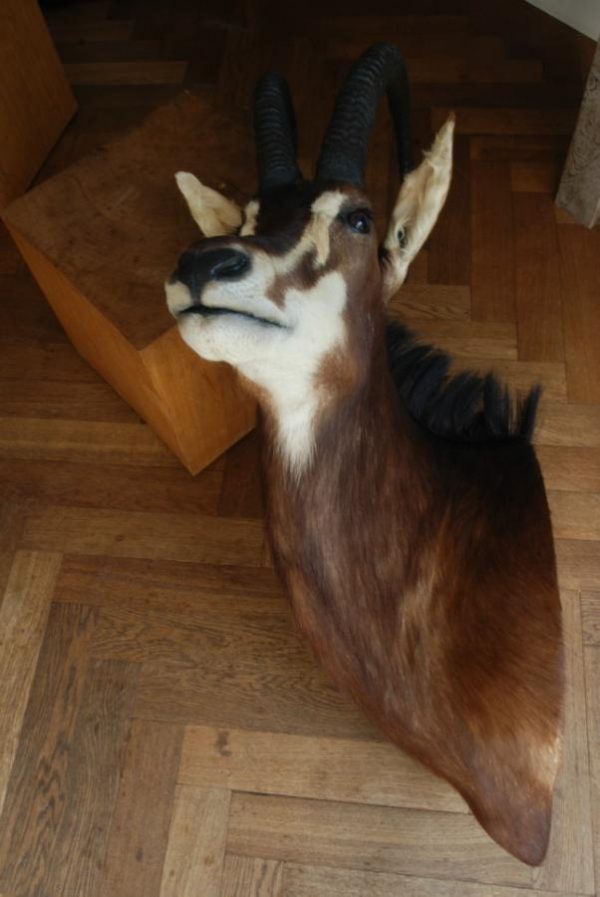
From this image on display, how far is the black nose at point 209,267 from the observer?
1.16 meters

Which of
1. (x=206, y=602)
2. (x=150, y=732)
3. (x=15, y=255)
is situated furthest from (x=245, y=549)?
(x=15, y=255)

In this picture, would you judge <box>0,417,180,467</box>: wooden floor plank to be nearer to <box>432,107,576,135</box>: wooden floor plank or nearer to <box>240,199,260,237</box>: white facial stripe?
<box>240,199,260,237</box>: white facial stripe

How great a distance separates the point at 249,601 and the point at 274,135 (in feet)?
3.84

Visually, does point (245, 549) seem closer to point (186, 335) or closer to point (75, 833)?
point (75, 833)

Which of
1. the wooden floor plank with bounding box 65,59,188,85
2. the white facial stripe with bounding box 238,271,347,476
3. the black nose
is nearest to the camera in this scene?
the black nose

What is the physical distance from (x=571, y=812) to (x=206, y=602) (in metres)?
0.99

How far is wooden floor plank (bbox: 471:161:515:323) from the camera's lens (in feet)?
8.13

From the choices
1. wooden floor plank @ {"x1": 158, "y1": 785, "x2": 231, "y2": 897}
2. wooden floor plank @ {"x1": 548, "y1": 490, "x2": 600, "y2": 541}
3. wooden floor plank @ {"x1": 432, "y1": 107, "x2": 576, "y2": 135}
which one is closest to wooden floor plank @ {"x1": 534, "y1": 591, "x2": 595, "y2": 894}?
wooden floor plank @ {"x1": 548, "y1": 490, "x2": 600, "y2": 541}

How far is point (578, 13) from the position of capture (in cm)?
292

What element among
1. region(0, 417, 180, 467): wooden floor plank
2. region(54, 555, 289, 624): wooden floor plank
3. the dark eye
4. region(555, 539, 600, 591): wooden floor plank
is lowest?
region(54, 555, 289, 624): wooden floor plank

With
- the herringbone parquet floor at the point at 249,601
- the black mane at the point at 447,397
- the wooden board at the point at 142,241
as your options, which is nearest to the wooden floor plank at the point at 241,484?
the herringbone parquet floor at the point at 249,601

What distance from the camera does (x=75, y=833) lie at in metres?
1.88

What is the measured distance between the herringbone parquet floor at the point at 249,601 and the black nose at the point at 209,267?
3.61 feet

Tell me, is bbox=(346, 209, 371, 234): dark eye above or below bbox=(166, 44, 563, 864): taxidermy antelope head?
above
